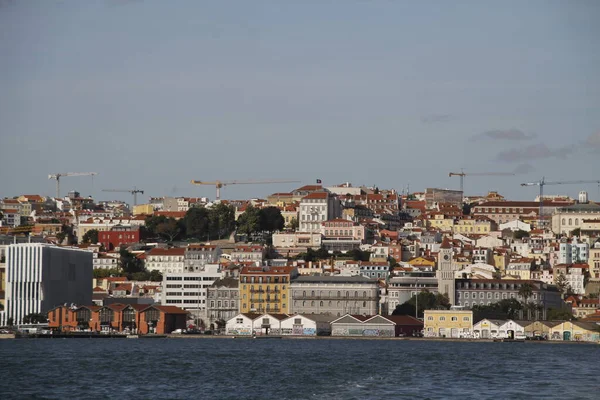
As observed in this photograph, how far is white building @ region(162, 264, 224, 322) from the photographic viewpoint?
301ft

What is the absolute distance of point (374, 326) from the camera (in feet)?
267

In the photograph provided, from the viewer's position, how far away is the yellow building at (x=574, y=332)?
7850 cm

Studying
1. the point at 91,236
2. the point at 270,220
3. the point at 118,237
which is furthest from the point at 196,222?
the point at 91,236

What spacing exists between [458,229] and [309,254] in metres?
22.7

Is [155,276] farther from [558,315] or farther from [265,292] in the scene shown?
[558,315]

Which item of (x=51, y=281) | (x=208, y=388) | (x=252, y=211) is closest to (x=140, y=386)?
(x=208, y=388)

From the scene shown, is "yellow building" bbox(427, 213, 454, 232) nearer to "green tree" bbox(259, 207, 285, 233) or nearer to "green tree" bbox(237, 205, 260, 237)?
"green tree" bbox(259, 207, 285, 233)

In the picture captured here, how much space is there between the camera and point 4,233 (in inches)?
4902

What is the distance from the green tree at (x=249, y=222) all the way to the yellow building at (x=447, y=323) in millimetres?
35131

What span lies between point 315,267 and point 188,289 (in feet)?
36.7

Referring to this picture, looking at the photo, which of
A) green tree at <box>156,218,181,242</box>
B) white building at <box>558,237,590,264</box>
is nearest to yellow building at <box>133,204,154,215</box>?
green tree at <box>156,218,181,242</box>

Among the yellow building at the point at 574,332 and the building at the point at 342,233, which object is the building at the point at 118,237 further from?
the yellow building at the point at 574,332

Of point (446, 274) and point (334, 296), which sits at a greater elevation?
point (446, 274)

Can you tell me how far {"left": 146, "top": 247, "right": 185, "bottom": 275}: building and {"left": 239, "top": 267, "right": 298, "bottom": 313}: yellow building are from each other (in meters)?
18.2
